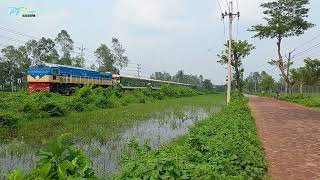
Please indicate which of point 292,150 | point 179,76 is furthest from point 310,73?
point 179,76

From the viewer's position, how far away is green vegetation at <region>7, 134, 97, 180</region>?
13.5 ft

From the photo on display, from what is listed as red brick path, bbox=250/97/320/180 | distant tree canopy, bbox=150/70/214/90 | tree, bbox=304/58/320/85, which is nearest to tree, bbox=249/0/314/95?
tree, bbox=304/58/320/85

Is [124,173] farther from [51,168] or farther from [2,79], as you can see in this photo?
[2,79]

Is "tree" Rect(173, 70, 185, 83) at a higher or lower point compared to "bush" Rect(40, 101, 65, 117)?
higher

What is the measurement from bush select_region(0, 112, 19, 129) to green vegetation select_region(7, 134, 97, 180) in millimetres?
11366

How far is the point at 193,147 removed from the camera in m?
8.35

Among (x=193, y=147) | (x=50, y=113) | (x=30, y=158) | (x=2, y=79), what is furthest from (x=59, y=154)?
(x=2, y=79)

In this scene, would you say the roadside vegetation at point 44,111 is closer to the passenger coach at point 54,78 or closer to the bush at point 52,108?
the bush at point 52,108

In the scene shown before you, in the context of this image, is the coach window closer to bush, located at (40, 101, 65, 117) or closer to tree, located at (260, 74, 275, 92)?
bush, located at (40, 101, 65, 117)

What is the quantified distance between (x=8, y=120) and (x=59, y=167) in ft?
39.7

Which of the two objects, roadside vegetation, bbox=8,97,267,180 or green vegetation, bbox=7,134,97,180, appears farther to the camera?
roadside vegetation, bbox=8,97,267,180

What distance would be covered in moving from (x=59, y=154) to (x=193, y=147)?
4215 millimetres

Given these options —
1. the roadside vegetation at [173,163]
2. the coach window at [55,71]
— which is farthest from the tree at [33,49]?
the roadside vegetation at [173,163]

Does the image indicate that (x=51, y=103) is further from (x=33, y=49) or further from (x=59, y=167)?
(x=33, y=49)
